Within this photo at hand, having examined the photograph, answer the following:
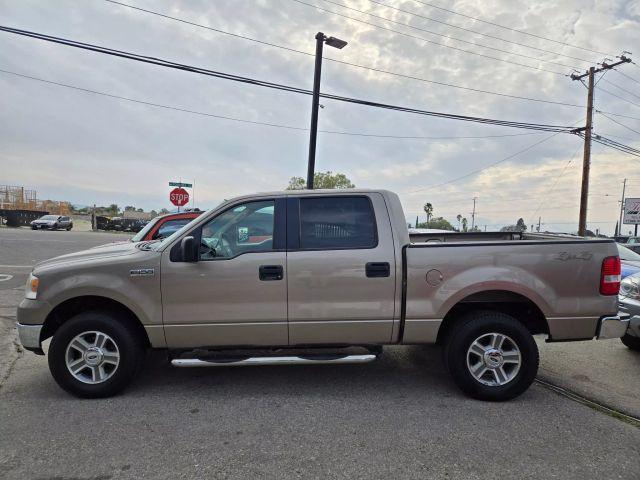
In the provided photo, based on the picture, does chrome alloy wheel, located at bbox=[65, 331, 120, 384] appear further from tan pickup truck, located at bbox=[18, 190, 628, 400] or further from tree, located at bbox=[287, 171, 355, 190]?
tree, located at bbox=[287, 171, 355, 190]

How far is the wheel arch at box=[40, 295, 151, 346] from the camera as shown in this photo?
3912 millimetres

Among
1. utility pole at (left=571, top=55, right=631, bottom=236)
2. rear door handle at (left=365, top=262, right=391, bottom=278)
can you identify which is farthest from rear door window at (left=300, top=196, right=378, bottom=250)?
utility pole at (left=571, top=55, right=631, bottom=236)

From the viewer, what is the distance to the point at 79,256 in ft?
13.4

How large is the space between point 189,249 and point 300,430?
1.77 m

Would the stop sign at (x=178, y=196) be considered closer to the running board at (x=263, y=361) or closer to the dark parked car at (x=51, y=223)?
the running board at (x=263, y=361)

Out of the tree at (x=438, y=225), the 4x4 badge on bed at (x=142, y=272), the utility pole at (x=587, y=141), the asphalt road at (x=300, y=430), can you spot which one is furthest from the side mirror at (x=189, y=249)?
the utility pole at (x=587, y=141)

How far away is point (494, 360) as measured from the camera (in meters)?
3.83

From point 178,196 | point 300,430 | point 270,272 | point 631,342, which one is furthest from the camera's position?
point 178,196

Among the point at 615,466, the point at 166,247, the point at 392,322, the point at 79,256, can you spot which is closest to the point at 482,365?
the point at 392,322

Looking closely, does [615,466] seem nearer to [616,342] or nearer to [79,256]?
[616,342]

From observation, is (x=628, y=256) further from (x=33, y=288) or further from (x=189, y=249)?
(x=33, y=288)

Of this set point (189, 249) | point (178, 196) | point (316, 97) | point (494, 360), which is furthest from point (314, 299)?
point (178, 196)

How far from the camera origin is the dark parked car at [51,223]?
36688 mm

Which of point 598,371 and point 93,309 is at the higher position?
point 93,309
